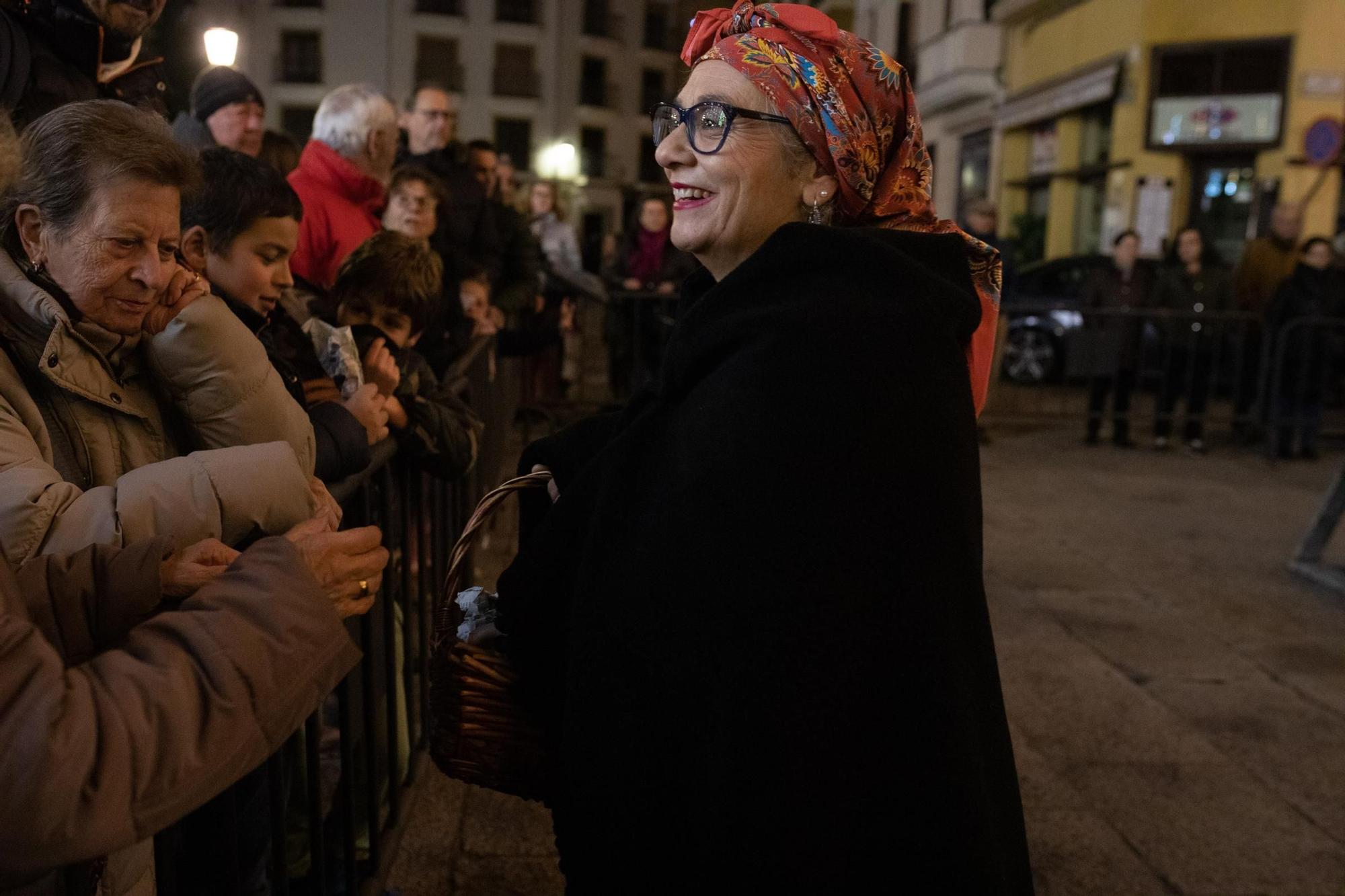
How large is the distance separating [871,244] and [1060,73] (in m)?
19.8

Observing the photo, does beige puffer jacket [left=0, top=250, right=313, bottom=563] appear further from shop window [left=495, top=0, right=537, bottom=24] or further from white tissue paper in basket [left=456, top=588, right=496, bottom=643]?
shop window [left=495, top=0, right=537, bottom=24]

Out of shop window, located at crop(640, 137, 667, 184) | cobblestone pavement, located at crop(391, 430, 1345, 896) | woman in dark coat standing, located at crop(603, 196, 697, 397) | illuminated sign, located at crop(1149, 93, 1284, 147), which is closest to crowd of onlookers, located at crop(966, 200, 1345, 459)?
cobblestone pavement, located at crop(391, 430, 1345, 896)

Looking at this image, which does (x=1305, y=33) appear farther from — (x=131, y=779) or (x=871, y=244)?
(x=131, y=779)

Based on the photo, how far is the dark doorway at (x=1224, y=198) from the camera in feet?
52.4

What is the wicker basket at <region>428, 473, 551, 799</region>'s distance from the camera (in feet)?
6.43

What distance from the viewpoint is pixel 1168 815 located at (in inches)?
140

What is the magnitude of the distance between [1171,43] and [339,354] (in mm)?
16814

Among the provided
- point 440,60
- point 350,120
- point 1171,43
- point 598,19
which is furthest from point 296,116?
point 350,120

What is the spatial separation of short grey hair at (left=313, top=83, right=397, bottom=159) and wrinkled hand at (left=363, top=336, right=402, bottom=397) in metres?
1.77

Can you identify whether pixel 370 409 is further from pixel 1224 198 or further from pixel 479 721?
pixel 1224 198

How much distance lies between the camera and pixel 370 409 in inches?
107

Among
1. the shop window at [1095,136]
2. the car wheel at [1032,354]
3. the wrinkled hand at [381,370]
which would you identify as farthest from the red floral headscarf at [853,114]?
the shop window at [1095,136]

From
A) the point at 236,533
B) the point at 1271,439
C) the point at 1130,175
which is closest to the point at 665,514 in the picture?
the point at 236,533

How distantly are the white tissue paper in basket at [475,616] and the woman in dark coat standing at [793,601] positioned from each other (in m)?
0.18
